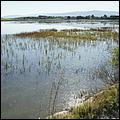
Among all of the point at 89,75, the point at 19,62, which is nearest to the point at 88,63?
the point at 89,75

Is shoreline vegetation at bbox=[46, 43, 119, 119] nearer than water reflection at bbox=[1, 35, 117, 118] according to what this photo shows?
Yes

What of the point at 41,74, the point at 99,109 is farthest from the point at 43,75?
the point at 99,109

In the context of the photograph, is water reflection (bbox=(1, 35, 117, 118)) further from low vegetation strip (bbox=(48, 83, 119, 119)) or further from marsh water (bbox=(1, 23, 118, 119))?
low vegetation strip (bbox=(48, 83, 119, 119))

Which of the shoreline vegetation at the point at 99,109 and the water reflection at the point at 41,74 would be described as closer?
the shoreline vegetation at the point at 99,109

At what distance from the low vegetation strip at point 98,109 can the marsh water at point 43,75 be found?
1.46 m

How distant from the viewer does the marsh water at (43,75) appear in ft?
35.0

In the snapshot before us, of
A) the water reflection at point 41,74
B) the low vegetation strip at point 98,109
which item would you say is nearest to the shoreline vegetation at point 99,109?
the low vegetation strip at point 98,109

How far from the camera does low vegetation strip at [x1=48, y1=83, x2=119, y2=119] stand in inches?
336

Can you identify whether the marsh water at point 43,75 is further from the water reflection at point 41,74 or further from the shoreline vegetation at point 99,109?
the shoreline vegetation at point 99,109

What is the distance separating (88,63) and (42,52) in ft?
13.2

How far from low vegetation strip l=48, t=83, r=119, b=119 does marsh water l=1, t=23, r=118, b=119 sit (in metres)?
1.46

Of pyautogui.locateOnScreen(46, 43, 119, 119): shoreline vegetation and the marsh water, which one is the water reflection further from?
pyautogui.locateOnScreen(46, 43, 119, 119): shoreline vegetation

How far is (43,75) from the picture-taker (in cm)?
1447

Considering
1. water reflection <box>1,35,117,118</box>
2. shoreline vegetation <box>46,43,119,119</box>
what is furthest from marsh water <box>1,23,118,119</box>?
shoreline vegetation <box>46,43,119,119</box>
